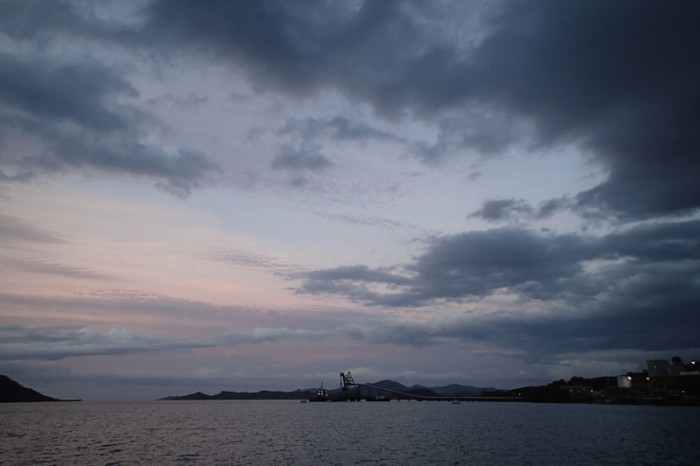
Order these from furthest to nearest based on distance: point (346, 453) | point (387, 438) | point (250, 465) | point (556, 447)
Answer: point (387, 438)
point (556, 447)
point (346, 453)
point (250, 465)

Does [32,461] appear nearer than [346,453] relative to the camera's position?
Yes

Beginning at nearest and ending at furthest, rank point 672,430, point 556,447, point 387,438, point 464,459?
point 464,459
point 556,447
point 387,438
point 672,430

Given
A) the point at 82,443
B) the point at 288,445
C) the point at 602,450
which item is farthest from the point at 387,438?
the point at 82,443

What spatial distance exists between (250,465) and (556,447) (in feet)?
193

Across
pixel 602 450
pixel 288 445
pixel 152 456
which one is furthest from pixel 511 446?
pixel 152 456

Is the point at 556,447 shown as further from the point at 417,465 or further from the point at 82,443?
the point at 82,443

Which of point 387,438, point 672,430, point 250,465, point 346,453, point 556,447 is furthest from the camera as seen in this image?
point 672,430

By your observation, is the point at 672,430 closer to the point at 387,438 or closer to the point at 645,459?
the point at 645,459

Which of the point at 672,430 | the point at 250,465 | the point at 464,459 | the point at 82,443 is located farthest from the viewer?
the point at 672,430

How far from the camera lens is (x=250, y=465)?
69688 millimetres

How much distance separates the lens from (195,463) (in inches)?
2790

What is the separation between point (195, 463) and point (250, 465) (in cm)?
858

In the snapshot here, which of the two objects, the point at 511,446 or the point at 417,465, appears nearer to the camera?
the point at 417,465

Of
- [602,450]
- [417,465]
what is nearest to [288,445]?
[417,465]
